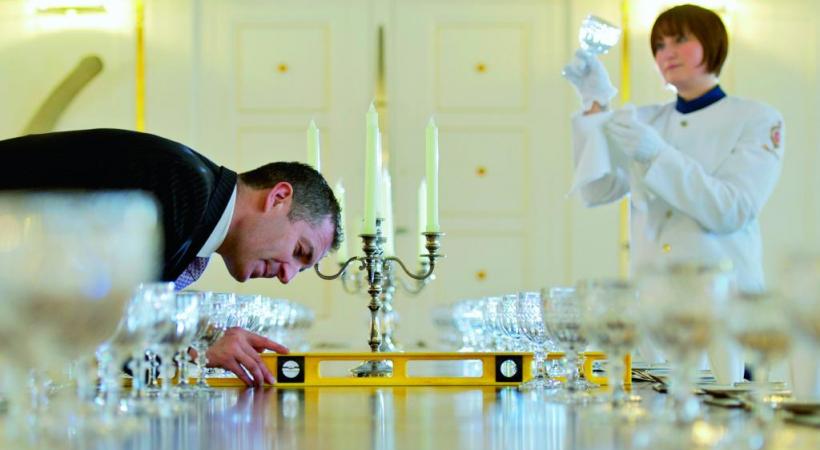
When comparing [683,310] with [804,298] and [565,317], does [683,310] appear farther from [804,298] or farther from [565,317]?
[565,317]

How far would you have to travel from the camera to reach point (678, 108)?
Result: 118 inches

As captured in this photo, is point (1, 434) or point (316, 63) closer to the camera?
point (1, 434)

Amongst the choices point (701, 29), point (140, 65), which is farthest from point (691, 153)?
point (140, 65)

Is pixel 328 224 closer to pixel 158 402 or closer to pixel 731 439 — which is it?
pixel 158 402

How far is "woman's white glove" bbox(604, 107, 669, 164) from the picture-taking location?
9.12ft

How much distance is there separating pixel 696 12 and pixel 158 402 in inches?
75.3

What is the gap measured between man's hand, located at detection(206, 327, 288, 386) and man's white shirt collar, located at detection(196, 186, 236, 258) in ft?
1.43

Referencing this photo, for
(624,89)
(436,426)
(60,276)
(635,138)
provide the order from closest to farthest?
(60,276), (436,426), (635,138), (624,89)

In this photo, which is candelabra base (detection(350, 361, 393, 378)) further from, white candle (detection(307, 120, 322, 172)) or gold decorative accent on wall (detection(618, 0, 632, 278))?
gold decorative accent on wall (detection(618, 0, 632, 278))

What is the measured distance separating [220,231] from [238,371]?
20.4 inches

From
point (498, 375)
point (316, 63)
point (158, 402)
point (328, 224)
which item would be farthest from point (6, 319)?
point (316, 63)

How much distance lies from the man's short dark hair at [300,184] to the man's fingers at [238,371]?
60 cm

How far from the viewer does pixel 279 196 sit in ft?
7.95

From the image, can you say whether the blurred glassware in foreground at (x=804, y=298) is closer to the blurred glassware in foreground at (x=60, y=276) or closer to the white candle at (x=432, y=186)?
the blurred glassware in foreground at (x=60, y=276)
